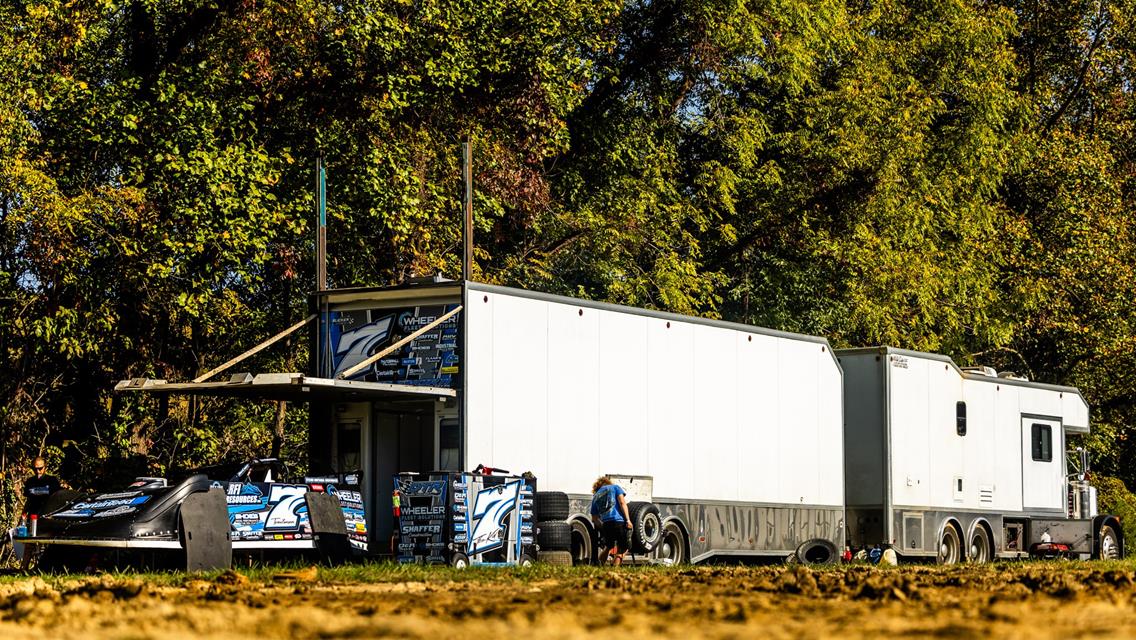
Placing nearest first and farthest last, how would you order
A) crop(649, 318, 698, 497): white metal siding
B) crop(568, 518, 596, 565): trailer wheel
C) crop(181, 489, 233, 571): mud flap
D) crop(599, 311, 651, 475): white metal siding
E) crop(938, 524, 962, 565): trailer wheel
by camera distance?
1. crop(181, 489, 233, 571): mud flap
2. crop(568, 518, 596, 565): trailer wheel
3. crop(599, 311, 651, 475): white metal siding
4. crop(649, 318, 698, 497): white metal siding
5. crop(938, 524, 962, 565): trailer wheel

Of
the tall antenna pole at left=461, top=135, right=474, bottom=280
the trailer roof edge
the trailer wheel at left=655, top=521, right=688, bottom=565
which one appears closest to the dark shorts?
the trailer wheel at left=655, top=521, right=688, bottom=565

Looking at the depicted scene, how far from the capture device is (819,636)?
10.0 m

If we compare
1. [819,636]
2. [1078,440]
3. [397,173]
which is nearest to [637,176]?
[397,173]

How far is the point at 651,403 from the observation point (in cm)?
Result: 2381

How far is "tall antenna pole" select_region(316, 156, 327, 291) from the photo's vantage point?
24.6 metres

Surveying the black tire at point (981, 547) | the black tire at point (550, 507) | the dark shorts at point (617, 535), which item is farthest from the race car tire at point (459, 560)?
the black tire at point (981, 547)

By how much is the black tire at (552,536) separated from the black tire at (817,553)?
18.6ft

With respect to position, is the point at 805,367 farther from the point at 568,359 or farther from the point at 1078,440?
the point at 1078,440

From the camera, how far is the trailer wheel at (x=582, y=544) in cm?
2241

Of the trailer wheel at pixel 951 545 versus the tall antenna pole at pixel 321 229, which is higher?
the tall antenna pole at pixel 321 229

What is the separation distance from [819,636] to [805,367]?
16.8 metres

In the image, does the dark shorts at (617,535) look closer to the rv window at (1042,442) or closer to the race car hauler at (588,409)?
the race car hauler at (588,409)

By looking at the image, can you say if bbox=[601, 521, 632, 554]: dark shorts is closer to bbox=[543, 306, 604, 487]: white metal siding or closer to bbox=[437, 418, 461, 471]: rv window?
bbox=[543, 306, 604, 487]: white metal siding

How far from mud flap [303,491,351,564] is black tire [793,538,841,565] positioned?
783cm
